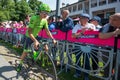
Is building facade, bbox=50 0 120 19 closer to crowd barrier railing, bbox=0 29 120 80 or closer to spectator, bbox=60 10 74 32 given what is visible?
spectator, bbox=60 10 74 32

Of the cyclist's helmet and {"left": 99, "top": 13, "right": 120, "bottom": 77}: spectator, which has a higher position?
the cyclist's helmet

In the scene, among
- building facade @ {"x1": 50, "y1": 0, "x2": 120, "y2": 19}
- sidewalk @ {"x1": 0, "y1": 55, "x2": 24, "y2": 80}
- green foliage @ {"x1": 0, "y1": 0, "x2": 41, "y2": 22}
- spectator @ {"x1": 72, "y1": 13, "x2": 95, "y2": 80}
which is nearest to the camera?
spectator @ {"x1": 72, "y1": 13, "x2": 95, "y2": 80}

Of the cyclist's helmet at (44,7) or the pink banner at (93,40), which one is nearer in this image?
the cyclist's helmet at (44,7)

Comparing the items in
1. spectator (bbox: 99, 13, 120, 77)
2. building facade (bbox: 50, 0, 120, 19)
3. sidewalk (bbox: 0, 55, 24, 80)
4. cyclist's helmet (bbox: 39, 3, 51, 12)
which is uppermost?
building facade (bbox: 50, 0, 120, 19)

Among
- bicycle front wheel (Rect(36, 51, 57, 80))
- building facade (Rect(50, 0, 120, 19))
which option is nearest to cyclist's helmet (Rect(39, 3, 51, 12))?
bicycle front wheel (Rect(36, 51, 57, 80))

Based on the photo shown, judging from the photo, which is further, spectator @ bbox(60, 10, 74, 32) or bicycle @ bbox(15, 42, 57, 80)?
spectator @ bbox(60, 10, 74, 32)

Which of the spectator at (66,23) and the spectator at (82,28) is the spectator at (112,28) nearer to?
the spectator at (82,28)

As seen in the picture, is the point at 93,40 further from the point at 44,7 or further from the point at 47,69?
the point at 44,7

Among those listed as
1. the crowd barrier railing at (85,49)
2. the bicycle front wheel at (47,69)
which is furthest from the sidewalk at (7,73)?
the crowd barrier railing at (85,49)

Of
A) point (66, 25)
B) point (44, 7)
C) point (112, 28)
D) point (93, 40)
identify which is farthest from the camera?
point (66, 25)

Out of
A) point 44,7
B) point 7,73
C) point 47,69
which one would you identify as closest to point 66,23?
point 7,73

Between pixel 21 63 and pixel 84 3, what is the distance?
66.7m

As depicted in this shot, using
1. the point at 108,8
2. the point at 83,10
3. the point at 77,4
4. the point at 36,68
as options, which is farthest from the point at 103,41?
the point at 77,4

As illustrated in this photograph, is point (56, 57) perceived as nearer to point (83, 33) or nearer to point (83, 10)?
point (83, 33)
